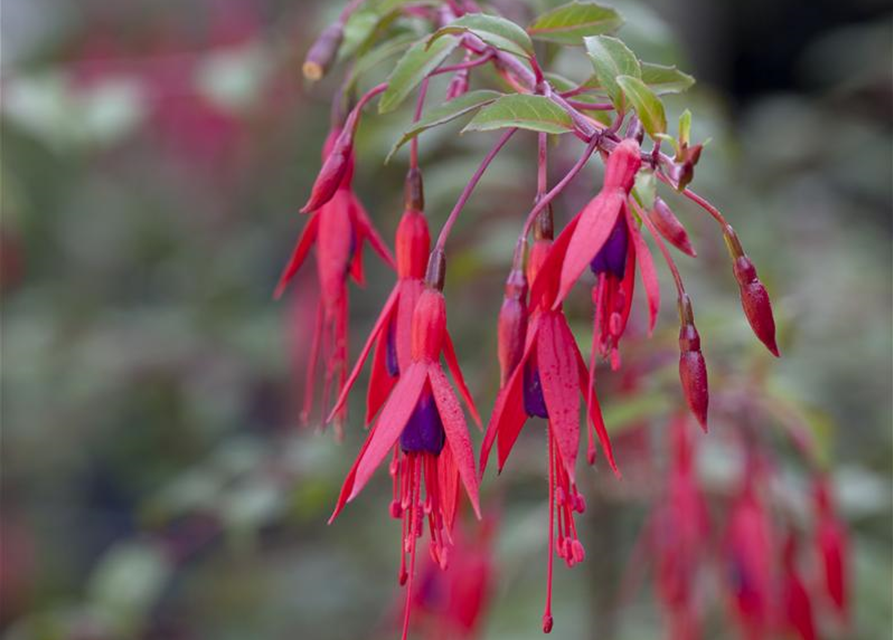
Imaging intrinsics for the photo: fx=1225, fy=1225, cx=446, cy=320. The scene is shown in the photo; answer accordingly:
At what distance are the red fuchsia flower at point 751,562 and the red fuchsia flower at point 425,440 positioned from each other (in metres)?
0.41

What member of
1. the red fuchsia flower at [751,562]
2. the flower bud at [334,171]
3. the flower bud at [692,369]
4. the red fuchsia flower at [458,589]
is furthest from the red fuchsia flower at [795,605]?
the flower bud at [334,171]

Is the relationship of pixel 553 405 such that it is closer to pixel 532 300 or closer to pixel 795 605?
pixel 532 300

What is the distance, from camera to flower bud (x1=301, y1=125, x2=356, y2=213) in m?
0.63

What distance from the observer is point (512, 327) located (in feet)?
1.87

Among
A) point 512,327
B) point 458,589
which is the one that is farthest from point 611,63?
point 458,589

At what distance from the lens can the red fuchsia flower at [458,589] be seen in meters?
1.04

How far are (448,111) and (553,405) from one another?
17 cm

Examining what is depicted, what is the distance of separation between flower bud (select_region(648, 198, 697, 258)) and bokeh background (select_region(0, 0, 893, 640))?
41cm

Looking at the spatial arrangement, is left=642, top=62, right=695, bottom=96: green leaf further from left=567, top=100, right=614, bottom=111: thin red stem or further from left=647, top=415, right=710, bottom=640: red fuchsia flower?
left=647, top=415, right=710, bottom=640: red fuchsia flower

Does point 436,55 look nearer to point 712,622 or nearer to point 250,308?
point 712,622

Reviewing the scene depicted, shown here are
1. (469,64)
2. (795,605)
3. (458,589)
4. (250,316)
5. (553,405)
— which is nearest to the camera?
(553,405)

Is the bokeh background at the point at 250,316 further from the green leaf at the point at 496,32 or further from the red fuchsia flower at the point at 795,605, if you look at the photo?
the green leaf at the point at 496,32

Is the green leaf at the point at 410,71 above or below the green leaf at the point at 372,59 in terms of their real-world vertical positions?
above

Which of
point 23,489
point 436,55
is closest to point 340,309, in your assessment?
point 436,55
